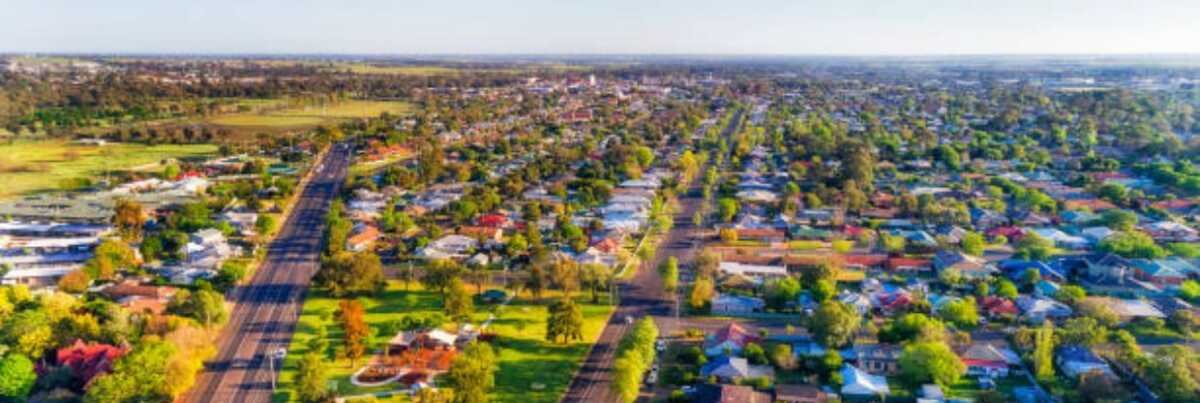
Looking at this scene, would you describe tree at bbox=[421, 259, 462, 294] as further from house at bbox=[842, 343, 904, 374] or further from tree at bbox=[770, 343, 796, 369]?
house at bbox=[842, 343, 904, 374]

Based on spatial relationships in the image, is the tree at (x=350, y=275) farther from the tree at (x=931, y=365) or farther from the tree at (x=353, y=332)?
the tree at (x=931, y=365)

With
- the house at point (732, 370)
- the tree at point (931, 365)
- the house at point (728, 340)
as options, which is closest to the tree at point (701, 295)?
the house at point (728, 340)

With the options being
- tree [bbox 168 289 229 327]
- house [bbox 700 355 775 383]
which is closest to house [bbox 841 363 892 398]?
house [bbox 700 355 775 383]

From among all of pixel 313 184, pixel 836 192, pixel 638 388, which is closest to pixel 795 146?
pixel 836 192

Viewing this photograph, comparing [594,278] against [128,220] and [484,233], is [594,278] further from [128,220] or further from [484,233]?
[128,220]

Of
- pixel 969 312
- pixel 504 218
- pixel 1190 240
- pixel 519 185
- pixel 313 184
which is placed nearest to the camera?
pixel 969 312

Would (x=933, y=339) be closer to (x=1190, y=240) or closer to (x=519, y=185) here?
(x=1190, y=240)
